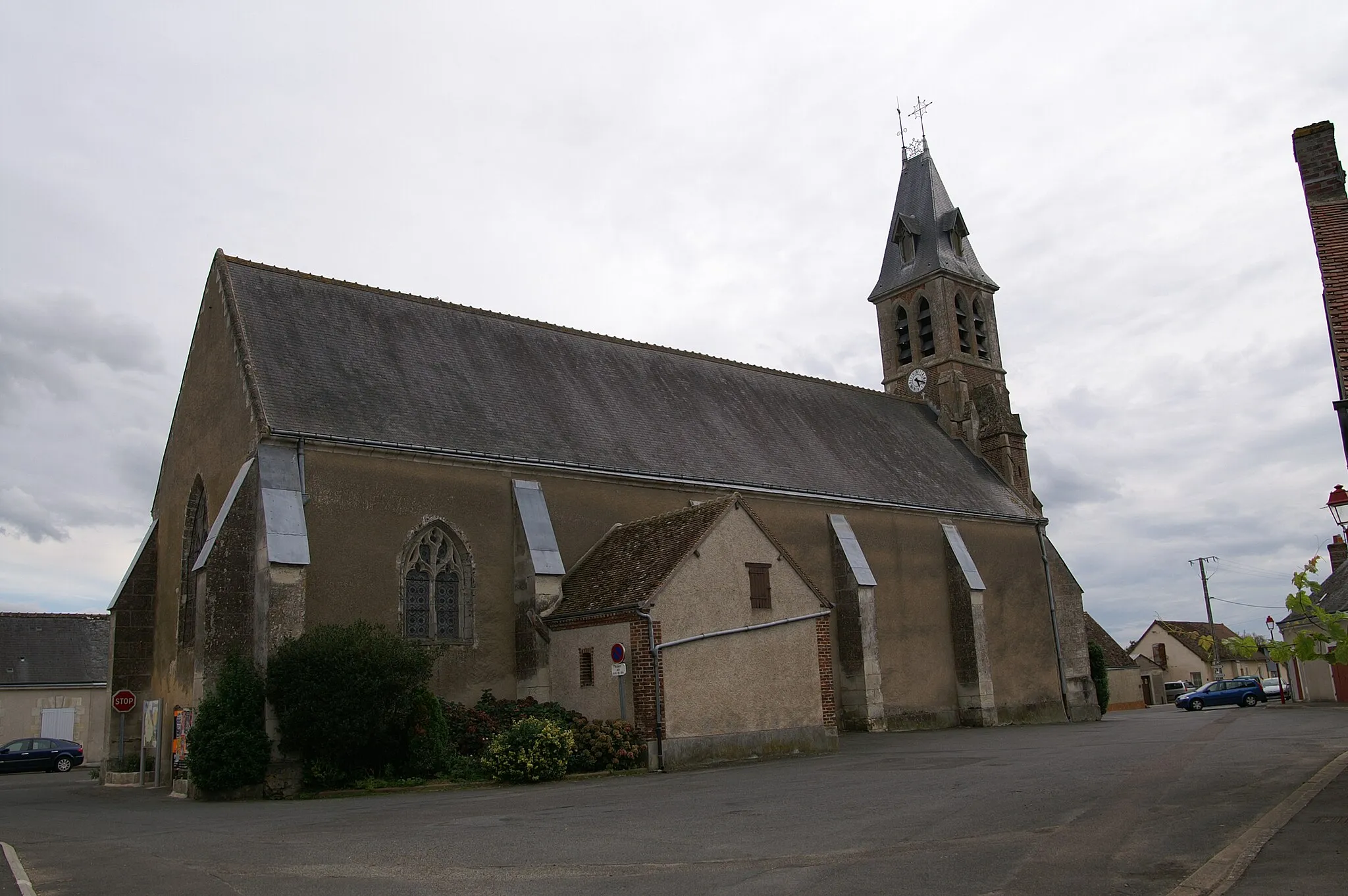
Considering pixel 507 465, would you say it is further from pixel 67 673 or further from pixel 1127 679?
pixel 1127 679

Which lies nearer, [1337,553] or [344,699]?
[344,699]

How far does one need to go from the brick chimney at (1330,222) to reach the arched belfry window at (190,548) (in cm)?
1870

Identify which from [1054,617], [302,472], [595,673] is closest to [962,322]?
[1054,617]

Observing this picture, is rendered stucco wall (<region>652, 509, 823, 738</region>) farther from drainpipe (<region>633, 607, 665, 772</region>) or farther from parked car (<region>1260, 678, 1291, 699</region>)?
parked car (<region>1260, 678, 1291, 699</region>)

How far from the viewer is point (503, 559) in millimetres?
19906

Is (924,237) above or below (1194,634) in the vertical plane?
above

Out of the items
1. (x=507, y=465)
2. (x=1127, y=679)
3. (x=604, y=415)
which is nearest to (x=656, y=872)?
(x=507, y=465)

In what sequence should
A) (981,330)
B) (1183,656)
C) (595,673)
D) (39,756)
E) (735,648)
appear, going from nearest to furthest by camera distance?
(595,673) < (735,648) < (39,756) < (981,330) < (1183,656)

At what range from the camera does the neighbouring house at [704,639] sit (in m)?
17.4

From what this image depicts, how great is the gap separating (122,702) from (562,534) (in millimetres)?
9317

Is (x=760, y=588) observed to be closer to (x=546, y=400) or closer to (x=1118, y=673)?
(x=546, y=400)

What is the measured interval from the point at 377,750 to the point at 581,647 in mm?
3911

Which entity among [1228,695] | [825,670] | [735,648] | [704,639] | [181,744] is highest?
[704,639]

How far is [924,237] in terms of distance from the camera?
3828 cm
